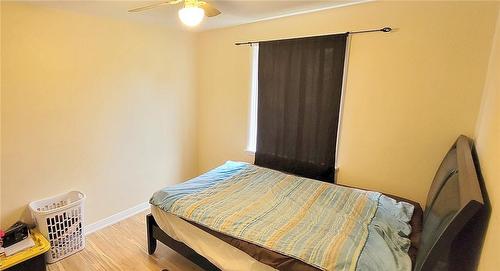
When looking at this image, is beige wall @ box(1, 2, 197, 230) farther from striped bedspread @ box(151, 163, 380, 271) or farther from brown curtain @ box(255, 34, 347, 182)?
brown curtain @ box(255, 34, 347, 182)

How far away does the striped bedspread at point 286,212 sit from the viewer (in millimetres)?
1486

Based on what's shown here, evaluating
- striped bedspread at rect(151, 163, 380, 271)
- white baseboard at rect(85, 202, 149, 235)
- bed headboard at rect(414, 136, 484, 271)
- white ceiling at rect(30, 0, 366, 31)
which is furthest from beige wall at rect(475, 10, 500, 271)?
white baseboard at rect(85, 202, 149, 235)

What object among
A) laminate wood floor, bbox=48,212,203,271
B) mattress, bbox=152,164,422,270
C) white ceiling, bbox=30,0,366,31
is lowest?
laminate wood floor, bbox=48,212,203,271

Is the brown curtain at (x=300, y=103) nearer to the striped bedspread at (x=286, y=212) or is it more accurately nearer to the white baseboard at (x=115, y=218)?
the striped bedspread at (x=286, y=212)

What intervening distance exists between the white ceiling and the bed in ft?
5.28

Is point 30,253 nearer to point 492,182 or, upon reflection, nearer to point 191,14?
point 191,14

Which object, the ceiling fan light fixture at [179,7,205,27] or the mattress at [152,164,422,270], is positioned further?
the ceiling fan light fixture at [179,7,205,27]

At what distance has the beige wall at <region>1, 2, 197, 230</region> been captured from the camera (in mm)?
2098

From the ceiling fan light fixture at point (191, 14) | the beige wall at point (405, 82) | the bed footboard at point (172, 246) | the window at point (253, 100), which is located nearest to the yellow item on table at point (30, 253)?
the bed footboard at point (172, 246)

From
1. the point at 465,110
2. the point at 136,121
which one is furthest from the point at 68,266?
the point at 465,110

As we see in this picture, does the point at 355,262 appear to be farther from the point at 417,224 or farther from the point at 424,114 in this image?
the point at 424,114

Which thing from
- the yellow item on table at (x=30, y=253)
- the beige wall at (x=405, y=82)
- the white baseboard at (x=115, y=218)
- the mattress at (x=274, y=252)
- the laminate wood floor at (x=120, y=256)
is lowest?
the laminate wood floor at (x=120, y=256)

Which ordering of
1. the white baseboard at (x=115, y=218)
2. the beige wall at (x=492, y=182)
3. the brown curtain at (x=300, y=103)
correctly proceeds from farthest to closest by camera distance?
1. the white baseboard at (x=115, y=218)
2. the brown curtain at (x=300, y=103)
3. the beige wall at (x=492, y=182)

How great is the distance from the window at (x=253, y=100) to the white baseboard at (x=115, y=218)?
1519 millimetres
